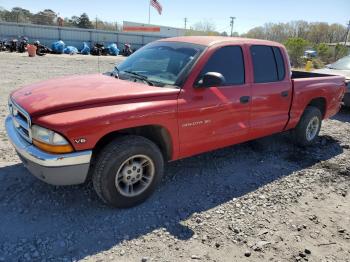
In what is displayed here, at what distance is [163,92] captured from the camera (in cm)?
369

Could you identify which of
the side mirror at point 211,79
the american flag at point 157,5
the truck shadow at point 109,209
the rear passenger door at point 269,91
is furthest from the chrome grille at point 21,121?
the american flag at point 157,5

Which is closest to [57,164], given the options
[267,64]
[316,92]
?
[267,64]

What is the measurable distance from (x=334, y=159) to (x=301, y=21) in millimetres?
86076

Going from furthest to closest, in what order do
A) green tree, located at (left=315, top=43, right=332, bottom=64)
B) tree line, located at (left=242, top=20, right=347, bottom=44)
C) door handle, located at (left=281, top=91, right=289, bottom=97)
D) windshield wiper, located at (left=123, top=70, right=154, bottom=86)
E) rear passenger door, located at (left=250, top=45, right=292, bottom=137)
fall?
1. tree line, located at (left=242, top=20, right=347, bottom=44)
2. green tree, located at (left=315, top=43, right=332, bottom=64)
3. door handle, located at (left=281, top=91, right=289, bottom=97)
4. rear passenger door, located at (left=250, top=45, right=292, bottom=137)
5. windshield wiper, located at (left=123, top=70, right=154, bottom=86)

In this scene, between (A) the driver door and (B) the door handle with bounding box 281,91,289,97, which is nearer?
(A) the driver door

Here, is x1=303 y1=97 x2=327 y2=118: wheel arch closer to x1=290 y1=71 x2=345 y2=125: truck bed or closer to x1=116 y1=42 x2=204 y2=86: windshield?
x1=290 y1=71 x2=345 y2=125: truck bed

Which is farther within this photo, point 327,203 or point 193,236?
point 327,203

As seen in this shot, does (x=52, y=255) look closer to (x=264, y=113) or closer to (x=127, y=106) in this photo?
(x=127, y=106)

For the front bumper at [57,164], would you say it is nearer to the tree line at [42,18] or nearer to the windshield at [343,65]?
the windshield at [343,65]

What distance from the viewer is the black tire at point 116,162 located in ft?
11.1

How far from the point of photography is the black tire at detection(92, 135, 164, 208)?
3377 millimetres

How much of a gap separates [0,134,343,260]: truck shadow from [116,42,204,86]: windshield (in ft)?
4.54

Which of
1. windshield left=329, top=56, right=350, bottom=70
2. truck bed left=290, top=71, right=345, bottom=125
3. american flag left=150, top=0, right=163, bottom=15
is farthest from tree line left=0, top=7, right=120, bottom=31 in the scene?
truck bed left=290, top=71, right=345, bottom=125

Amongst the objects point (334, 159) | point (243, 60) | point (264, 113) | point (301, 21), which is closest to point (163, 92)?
point (243, 60)
